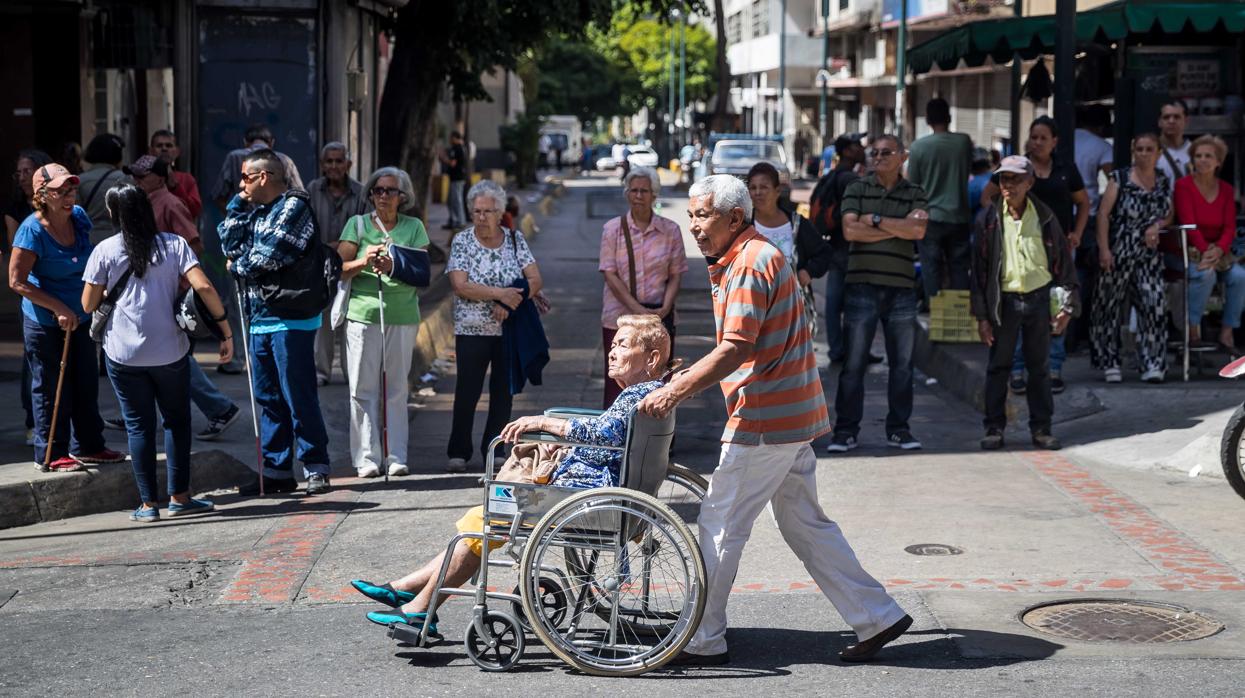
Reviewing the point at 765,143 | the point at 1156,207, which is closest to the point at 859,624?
the point at 1156,207

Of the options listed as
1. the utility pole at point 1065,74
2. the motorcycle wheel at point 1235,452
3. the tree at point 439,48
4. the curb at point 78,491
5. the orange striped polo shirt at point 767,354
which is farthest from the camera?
the tree at point 439,48

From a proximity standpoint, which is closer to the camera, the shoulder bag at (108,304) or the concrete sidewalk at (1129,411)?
the shoulder bag at (108,304)

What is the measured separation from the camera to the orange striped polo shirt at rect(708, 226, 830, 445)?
572 cm

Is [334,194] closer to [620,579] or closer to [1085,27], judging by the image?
[620,579]

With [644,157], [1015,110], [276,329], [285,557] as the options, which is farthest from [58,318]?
[644,157]

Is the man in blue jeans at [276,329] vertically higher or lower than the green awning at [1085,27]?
lower

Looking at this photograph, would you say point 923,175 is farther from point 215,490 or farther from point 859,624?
point 859,624

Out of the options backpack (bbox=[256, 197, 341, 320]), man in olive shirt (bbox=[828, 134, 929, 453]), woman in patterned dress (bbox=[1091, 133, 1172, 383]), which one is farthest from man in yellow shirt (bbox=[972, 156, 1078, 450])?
backpack (bbox=[256, 197, 341, 320])

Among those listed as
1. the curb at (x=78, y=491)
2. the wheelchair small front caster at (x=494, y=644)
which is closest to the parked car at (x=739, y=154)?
the curb at (x=78, y=491)

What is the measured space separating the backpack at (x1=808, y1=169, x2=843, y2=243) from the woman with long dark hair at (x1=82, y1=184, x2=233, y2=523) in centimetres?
513

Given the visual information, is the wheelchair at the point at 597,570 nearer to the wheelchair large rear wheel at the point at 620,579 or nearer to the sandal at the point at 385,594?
the wheelchair large rear wheel at the point at 620,579

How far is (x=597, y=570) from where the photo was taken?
5.91 metres

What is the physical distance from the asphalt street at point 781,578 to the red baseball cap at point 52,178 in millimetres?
1804

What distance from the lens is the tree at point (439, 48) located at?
66.3 ft
